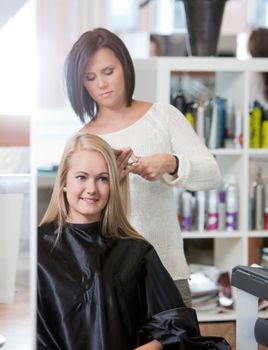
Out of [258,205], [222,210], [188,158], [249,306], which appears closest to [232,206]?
[222,210]

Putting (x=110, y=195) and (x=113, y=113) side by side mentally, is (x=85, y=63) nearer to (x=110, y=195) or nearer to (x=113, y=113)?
(x=113, y=113)

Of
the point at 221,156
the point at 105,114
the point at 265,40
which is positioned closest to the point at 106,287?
the point at 105,114

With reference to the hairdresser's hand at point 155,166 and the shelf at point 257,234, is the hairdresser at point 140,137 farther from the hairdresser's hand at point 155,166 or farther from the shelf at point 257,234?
the shelf at point 257,234

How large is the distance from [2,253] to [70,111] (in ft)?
1.40

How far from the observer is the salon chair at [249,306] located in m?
1.71

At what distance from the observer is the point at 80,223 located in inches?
63.8

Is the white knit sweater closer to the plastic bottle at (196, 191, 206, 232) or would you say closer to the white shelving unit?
the white shelving unit

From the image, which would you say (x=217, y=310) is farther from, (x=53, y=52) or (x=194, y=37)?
(x=53, y=52)

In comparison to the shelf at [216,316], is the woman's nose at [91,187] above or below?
above

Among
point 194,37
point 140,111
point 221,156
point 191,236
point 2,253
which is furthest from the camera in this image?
point 221,156

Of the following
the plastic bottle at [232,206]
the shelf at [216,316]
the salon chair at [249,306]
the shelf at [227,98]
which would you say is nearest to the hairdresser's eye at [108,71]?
the salon chair at [249,306]

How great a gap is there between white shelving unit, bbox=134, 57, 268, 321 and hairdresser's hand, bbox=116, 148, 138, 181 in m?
1.12

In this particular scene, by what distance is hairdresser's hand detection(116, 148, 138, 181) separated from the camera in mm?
1612

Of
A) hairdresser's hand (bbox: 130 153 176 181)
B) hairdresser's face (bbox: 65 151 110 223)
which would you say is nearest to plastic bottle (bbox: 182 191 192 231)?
hairdresser's hand (bbox: 130 153 176 181)
